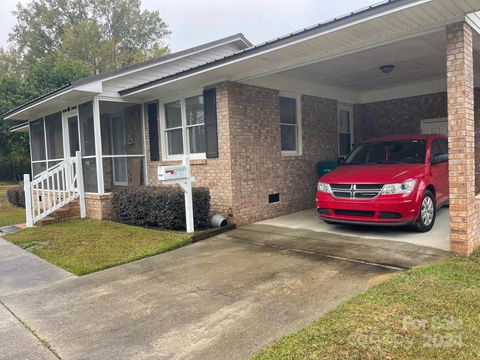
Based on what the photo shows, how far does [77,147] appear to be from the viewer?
37.6 ft

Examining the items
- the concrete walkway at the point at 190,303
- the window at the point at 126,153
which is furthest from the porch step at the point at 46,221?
the concrete walkway at the point at 190,303

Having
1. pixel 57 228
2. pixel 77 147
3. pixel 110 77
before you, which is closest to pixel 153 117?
pixel 110 77

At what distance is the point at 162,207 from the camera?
330 inches

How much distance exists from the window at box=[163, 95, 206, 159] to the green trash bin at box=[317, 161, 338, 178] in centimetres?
304

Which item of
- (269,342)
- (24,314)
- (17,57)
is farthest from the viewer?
(17,57)

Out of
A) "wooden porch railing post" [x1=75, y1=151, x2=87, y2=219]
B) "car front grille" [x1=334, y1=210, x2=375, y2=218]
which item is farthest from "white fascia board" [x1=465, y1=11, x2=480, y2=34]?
"wooden porch railing post" [x1=75, y1=151, x2=87, y2=219]

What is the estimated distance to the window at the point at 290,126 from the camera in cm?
956

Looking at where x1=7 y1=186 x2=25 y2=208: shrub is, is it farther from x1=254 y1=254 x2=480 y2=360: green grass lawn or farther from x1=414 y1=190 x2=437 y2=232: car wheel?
x1=254 y1=254 x2=480 y2=360: green grass lawn

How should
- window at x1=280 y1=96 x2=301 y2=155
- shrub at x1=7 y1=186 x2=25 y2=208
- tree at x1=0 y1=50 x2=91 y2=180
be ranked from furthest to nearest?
tree at x1=0 y1=50 x2=91 y2=180, shrub at x1=7 y1=186 x2=25 y2=208, window at x1=280 y1=96 x2=301 y2=155

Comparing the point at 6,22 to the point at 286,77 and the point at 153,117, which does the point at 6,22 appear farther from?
the point at 286,77

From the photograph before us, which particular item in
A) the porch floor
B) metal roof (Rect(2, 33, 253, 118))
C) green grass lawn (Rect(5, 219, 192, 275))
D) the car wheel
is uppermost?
metal roof (Rect(2, 33, 253, 118))

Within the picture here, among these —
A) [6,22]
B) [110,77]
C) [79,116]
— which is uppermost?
[6,22]

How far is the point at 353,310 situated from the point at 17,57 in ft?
141

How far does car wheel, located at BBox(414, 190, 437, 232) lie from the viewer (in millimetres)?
6613
